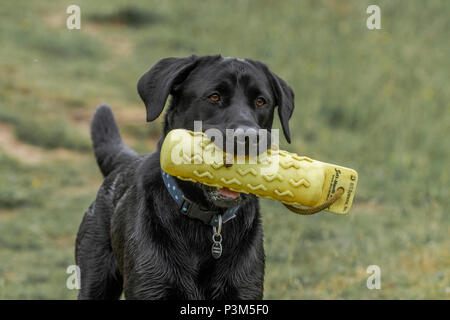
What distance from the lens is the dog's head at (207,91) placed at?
12.1ft

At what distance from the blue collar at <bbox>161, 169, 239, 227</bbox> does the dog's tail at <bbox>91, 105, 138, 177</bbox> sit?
4.03ft

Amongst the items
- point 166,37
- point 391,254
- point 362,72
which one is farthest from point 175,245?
point 166,37

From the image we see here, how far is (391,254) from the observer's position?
6305 mm

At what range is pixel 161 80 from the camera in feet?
12.3

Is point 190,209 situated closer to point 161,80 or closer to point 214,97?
point 214,97

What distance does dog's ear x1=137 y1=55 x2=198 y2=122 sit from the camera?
3.71 meters

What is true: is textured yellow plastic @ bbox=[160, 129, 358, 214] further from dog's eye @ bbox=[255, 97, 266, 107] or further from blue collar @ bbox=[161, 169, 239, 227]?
dog's eye @ bbox=[255, 97, 266, 107]

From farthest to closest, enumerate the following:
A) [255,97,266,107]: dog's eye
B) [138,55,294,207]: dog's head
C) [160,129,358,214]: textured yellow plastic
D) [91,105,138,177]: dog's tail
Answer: [91,105,138,177]: dog's tail < [255,97,266,107]: dog's eye < [138,55,294,207]: dog's head < [160,129,358,214]: textured yellow plastic

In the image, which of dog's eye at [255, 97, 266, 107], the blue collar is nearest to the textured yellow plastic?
the blue collar

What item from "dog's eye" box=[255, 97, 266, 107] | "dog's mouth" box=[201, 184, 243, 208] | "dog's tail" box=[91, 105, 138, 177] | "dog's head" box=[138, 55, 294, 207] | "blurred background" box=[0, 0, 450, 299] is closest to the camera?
"dog's mouth" box=[201, 184, 243, 208]

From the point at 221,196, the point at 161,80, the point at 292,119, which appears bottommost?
the point at 292,119

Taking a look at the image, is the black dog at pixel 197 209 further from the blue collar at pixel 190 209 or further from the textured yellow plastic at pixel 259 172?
the textured yellow plastic at pixel 259 172

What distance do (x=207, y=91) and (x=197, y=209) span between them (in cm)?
68

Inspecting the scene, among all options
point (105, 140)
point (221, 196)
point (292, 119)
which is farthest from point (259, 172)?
point (292, 119)
